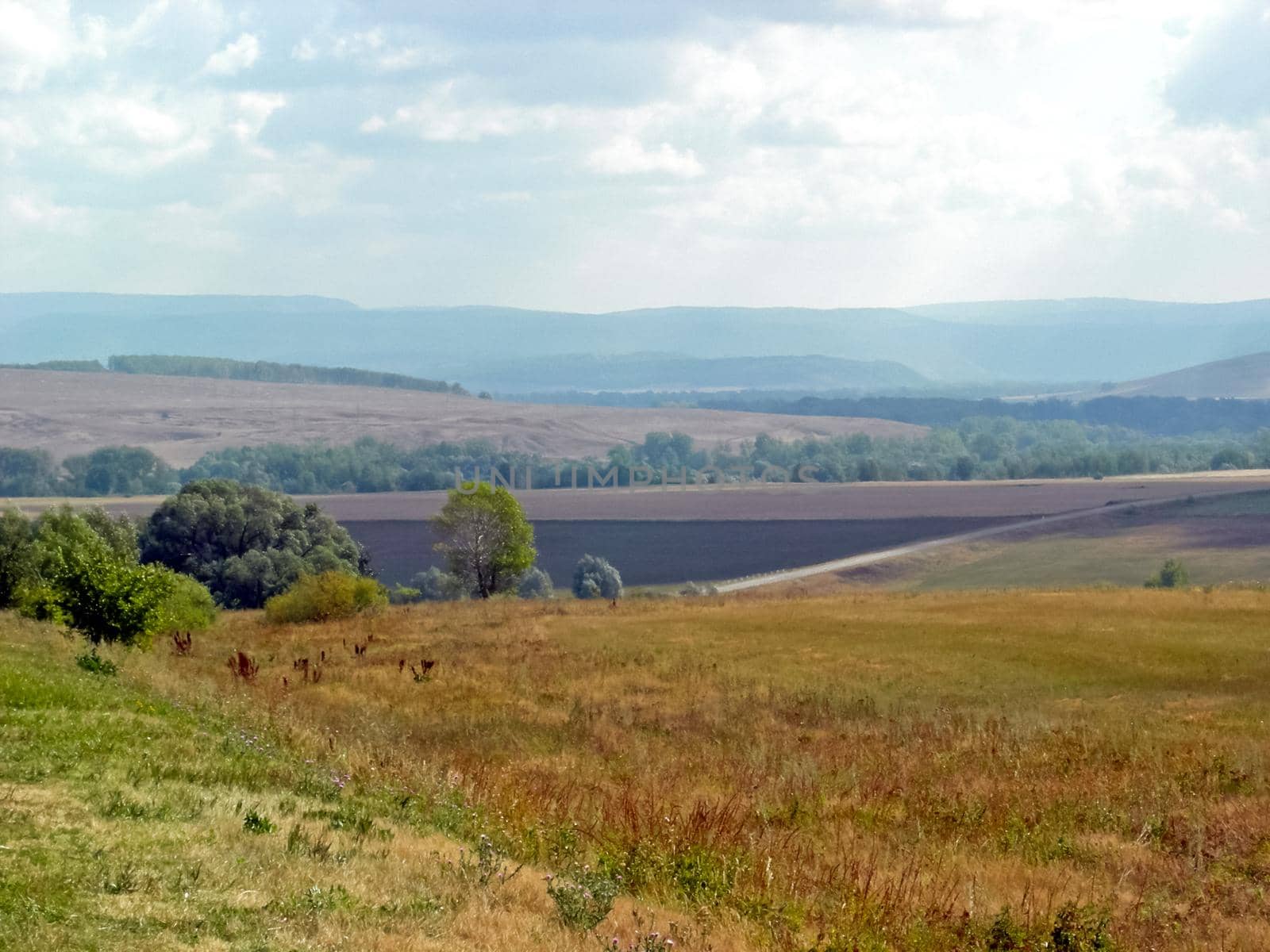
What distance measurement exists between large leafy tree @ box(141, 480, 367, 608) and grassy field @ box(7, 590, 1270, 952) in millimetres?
48884

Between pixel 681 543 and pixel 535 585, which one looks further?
pixel 681 543

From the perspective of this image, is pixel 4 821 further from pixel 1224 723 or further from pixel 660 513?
pixel 660 513

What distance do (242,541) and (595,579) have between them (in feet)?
81.6

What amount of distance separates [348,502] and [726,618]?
337 ft

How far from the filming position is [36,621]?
3334cm

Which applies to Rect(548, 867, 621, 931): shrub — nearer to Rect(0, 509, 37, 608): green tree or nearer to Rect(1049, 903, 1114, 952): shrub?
Rect(1049, 903, 1114, 952): shrub

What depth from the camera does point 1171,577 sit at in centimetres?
7394

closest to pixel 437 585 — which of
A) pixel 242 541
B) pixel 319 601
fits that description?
pixel 242 541

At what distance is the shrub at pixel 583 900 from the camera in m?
8.93

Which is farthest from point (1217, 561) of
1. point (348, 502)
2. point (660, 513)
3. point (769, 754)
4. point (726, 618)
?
point (348, 502)

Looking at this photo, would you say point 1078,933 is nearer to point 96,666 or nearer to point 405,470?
point 96,666

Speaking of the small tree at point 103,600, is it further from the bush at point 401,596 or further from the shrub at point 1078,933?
the bush at point 401,596

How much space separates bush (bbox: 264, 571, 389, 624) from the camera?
53.7m

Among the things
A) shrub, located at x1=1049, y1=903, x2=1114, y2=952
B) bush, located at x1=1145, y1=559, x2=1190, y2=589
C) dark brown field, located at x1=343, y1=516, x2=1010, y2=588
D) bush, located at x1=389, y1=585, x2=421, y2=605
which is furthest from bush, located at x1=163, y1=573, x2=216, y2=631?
bush, located at x1=1145, y1=559, x2=1190, y2=589
